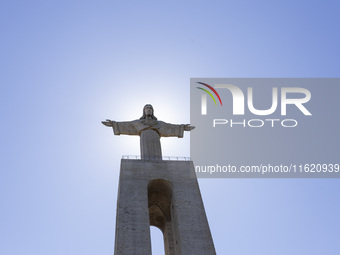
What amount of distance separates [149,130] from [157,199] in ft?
14.6

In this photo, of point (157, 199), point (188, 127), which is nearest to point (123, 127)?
point (188, 127)

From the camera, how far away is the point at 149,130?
88.8 feet

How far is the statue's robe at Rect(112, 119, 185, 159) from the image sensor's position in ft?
85.7

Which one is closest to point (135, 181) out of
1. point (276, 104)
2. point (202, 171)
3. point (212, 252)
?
point (202, 171)

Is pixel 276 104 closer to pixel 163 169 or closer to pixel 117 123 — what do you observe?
pixel 163 169

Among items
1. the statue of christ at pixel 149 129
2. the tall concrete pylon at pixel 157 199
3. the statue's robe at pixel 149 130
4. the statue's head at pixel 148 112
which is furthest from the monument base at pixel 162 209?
the statue's head at pixel 148 112

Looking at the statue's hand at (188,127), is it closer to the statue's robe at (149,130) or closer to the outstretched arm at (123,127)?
the statue's robe at (149,130)

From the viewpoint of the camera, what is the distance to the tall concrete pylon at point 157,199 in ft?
66.5

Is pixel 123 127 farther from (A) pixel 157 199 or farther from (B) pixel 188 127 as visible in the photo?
(A) pixel 157 199

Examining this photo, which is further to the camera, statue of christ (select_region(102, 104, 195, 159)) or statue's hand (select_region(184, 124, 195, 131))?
statue's hand (select_region(184, 124, 195, 131))

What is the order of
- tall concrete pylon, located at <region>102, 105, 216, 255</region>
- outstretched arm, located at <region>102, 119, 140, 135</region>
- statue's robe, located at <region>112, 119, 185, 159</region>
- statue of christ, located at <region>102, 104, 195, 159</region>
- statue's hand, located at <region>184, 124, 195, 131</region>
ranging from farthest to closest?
1. statue's hand, located at <region>184, 124, 195, 131</region>
2. outstretched arm, located at <region>102, 119, 140, 135</region>
3. statue's robe, located at <region>112, 119, 185, 159</region>
4. statue of christ, located at <region>102, 104, 195, 159</region>
5. tall concrete pylon, located at <region>102, 105, 216, 255</region>

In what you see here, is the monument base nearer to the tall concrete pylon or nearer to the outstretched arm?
the tall concrete pylon

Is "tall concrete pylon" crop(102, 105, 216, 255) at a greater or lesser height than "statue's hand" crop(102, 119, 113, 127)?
lesser

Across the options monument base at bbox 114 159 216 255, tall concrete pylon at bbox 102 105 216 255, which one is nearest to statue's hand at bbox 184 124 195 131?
tall concrete pylon at bbox 102 105 216 255
